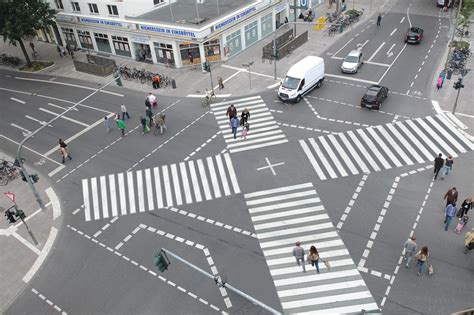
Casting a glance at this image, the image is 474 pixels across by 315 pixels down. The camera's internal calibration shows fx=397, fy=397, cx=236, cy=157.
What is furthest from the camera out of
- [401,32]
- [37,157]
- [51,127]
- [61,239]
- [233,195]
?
[401,32]

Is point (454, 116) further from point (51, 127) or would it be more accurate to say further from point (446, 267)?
point (51, 127)

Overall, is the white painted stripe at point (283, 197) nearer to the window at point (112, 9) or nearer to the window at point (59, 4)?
the window at point (112, 9)

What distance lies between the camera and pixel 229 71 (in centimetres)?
4134

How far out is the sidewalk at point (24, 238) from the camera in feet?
67.7

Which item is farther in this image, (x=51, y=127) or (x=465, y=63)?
(x=465, y=63)

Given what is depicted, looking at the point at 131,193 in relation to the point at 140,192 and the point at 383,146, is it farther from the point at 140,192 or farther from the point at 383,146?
the point at 383,146

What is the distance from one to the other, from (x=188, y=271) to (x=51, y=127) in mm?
21732

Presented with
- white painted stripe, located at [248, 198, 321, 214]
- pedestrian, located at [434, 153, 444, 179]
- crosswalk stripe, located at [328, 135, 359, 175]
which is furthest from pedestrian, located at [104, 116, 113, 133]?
pedestrian, located at [434, 153, 444, 179]

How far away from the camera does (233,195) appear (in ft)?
81.6

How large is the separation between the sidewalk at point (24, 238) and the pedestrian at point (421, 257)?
19.3 m

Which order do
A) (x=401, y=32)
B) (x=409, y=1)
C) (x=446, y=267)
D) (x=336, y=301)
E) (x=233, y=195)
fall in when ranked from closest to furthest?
(x=336, y=301), (x=446, y=267), (x=233, y=195), (x=401, y=32), (x=409, y=1)

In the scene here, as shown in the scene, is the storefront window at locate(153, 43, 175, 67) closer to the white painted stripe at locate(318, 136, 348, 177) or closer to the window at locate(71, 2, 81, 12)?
the window at locate(71, 2, 81, 12)

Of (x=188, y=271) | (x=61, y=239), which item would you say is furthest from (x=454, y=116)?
(x=61, y=239)

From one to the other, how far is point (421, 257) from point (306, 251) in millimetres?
5333
